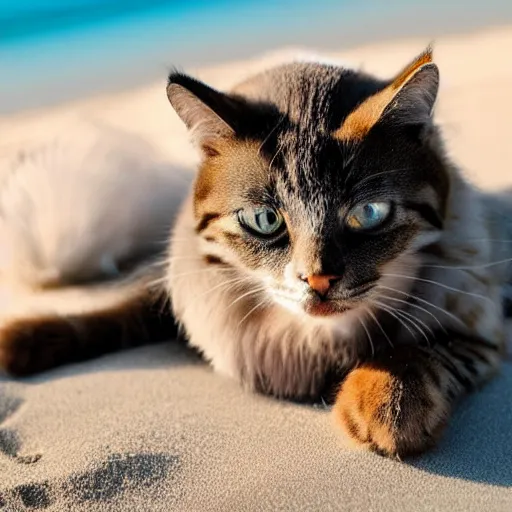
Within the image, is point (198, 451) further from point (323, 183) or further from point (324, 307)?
point (323, 183)

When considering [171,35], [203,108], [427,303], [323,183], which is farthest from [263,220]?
[171,35]

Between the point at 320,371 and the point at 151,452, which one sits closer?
the point at 151,452

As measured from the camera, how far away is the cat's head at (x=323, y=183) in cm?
136

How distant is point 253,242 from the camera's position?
1.45 meters

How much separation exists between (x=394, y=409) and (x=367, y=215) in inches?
13.6

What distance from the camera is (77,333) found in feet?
6.16

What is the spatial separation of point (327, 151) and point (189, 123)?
29 centimetres

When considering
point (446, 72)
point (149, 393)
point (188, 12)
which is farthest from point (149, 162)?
point (188, 12)

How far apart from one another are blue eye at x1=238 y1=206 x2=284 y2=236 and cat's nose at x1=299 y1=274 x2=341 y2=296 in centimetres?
12

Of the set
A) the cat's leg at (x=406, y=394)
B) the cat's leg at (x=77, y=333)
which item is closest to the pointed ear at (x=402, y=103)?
the cat's leg at (x=406, y=394)

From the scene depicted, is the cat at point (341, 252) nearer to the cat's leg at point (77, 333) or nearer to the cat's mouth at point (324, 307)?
the cat's mouth at point (324, 307)

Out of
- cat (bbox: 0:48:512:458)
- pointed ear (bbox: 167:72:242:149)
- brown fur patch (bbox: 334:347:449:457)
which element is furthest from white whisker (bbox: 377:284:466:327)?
pointed ear (bbox: 167:72:242:149)

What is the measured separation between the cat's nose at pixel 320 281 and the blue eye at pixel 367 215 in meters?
0.11

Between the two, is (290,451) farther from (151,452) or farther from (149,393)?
(149,393)
